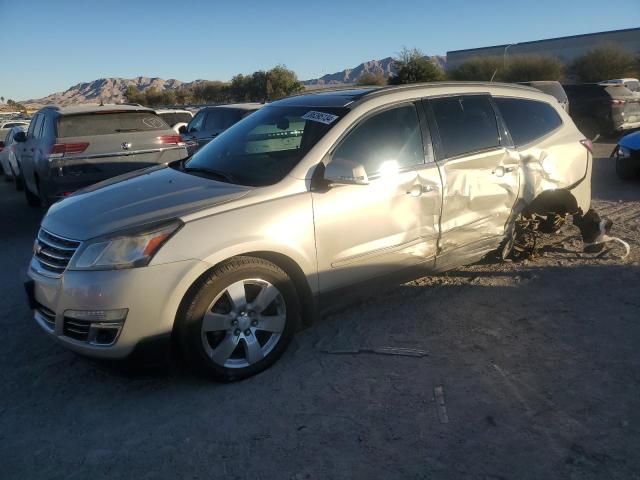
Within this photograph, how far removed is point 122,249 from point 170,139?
5215 millimetres

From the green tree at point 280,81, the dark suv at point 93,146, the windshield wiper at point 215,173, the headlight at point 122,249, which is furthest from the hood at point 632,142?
the green tree at point 280,81

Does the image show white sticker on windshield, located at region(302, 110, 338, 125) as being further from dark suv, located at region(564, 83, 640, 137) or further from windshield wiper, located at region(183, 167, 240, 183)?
dark suv, located at region(564, 83, 640, 137)

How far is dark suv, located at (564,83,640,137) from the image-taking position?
15.5 m

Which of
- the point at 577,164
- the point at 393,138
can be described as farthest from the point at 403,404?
the point at 577,164

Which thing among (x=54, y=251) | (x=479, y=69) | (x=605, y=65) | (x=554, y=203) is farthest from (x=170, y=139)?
(x=605, y=65)

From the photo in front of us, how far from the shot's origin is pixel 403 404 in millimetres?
3125

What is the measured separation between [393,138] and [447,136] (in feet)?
1.75

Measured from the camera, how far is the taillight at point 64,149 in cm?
717

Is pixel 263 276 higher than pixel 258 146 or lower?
lower

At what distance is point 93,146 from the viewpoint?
734 cm

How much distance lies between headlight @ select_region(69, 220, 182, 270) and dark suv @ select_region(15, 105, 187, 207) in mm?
4594

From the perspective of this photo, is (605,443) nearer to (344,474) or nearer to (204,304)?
(344,474)

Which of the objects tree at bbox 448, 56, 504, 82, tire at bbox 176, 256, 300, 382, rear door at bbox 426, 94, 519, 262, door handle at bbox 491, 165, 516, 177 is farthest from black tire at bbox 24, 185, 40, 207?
tree at bbox 448, 56, 504, 82

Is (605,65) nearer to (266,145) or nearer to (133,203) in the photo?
(266,145)
